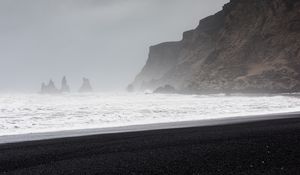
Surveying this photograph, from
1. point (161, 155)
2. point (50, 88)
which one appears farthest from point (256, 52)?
point (50, 88)

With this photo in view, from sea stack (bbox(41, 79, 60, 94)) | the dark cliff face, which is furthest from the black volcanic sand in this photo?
sea stack (bbox(41, 79, 60, 94))

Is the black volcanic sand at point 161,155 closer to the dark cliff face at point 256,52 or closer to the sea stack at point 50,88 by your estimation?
the dark cliff face at point 256,52

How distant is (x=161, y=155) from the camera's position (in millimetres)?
10641

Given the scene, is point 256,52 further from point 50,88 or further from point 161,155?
point 50,88

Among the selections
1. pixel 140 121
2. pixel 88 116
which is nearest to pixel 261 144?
pixel 140 121

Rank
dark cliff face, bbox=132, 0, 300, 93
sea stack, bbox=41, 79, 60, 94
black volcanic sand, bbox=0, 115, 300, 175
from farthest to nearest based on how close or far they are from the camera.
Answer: sea stack, bbox=41, 79, 60, 94 → dark cliff face, bbox=132, 0, 300, 93 → black volcanic sand, bbox=0, 115, 300, 175

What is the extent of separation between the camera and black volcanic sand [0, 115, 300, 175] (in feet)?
27.9

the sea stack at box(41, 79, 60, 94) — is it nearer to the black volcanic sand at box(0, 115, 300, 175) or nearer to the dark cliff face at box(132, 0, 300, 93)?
the dark cliff face at box(132, 0, 300, 93)

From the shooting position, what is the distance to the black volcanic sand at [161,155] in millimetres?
8516

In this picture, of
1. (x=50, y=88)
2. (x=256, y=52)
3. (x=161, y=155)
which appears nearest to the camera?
(x=161, y=155)

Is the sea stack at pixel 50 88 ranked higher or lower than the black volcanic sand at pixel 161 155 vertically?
higher

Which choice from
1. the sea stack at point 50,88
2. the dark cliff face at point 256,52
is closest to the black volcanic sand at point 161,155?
the dark cliff face at point 256,52

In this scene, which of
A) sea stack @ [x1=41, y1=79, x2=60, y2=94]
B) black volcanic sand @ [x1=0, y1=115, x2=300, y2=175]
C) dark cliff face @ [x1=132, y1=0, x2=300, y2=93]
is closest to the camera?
black volcanic sand @ [x1=0, y1=115, x2=300, y2=175]

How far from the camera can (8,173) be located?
29.2 feet
